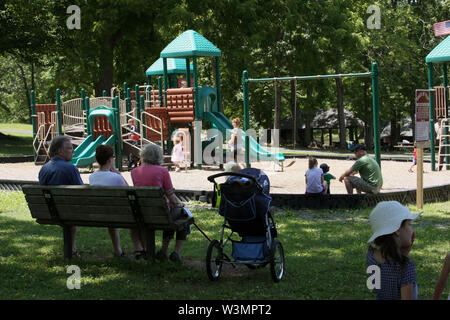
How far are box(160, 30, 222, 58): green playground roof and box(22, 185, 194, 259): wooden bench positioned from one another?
15058 millimetres

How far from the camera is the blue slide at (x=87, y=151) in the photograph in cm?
1962

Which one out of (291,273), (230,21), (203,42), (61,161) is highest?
(230,21)

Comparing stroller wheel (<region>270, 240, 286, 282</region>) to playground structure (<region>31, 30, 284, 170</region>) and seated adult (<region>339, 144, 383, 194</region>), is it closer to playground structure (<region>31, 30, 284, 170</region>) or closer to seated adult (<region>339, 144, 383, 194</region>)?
seated adult (<region>339, 144, 383, 194</region>)

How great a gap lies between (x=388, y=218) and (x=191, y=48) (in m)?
18.4

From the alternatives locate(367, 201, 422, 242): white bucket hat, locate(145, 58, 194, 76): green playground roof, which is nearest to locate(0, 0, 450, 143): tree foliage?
locate(145, 58, 194, 76): green playground roof

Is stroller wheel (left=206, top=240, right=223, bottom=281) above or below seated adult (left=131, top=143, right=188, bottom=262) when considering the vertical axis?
below

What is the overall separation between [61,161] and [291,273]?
9.73 feet

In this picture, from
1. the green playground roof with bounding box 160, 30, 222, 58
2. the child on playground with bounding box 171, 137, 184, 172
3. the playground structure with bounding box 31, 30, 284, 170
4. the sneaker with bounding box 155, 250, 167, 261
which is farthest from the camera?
the green playground roof with bounding box 160, 30, 222, 58

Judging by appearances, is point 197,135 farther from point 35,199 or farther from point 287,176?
point 35,199

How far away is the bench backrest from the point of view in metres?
6.59

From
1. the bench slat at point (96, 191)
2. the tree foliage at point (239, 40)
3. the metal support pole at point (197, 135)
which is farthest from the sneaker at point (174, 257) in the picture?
the tree foliage at point (239, 40)

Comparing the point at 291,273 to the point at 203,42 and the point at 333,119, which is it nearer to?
the point at 203,42
